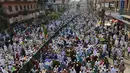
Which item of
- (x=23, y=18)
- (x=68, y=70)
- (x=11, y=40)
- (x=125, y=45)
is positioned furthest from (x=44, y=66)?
(x=23, y=18)

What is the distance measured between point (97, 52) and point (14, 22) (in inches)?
808

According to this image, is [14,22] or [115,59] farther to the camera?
[14,22]

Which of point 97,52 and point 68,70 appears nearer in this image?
point 68,70

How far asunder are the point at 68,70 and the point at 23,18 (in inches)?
994

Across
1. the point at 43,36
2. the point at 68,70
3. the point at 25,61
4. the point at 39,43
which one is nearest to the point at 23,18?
the point at 43,36

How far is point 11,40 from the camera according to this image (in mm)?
19547

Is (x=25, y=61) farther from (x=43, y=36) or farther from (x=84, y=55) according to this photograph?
(x=43, y=36)

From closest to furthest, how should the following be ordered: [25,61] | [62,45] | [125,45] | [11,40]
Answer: [25,61]
[125,45]
[62,45]
[11,40]

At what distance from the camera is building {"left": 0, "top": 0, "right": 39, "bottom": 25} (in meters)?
29.7

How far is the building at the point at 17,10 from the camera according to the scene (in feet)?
97.6

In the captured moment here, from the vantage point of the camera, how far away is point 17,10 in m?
34.0

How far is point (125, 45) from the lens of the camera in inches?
612

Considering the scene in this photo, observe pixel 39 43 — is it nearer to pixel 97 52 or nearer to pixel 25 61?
pixel 25 61

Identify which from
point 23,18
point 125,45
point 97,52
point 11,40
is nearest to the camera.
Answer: point 97,52
